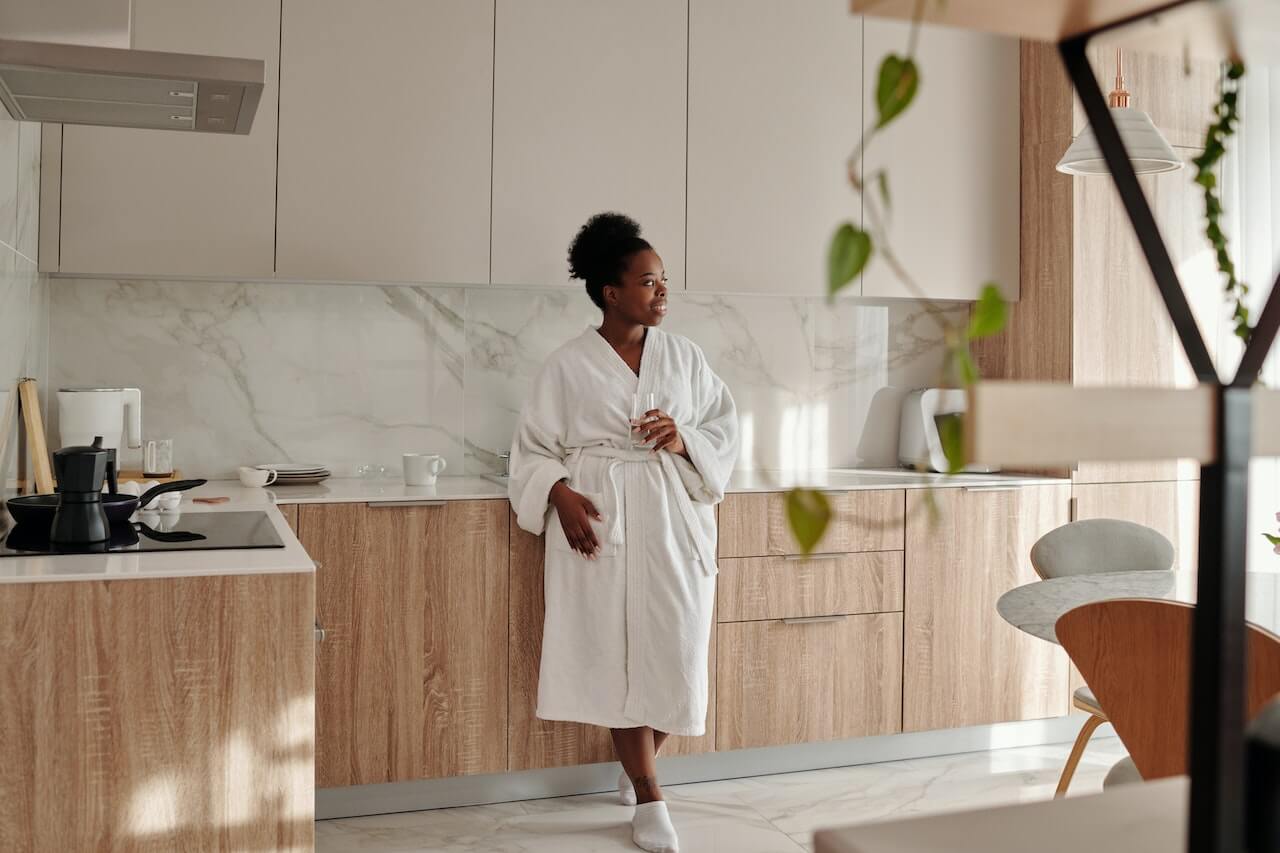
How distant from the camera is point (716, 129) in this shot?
3.61 meters

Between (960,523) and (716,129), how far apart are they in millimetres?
1458

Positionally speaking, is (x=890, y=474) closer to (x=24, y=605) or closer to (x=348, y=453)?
(x=348, y=453)

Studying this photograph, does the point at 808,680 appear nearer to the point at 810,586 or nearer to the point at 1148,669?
the point at 810,586

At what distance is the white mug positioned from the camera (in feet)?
10.6

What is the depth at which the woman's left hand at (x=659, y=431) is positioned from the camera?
9.91ft

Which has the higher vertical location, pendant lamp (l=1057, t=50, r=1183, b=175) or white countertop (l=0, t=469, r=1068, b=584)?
pendant lamp (l=1057, t=50, r=1183, b=175)

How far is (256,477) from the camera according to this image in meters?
3.14

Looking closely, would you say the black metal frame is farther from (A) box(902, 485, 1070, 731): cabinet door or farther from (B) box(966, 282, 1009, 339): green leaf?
(A) box(902, 485, 1070, 731): cabinet door

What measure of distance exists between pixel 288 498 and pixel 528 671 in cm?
81

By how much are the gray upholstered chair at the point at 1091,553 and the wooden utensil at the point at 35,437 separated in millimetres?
2305

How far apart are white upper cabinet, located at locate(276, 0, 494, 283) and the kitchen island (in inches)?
63.0

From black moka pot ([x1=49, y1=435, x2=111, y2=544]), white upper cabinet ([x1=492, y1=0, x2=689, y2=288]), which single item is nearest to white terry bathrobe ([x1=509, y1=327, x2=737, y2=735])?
white upper cabinet ([x1=492, y1=0, x2=689, y2=288])

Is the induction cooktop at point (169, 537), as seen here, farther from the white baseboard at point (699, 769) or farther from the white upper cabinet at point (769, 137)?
the white upper cabinet at point (769, 137)

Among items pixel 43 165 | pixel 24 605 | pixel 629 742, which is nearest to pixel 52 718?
pixel 24 605
